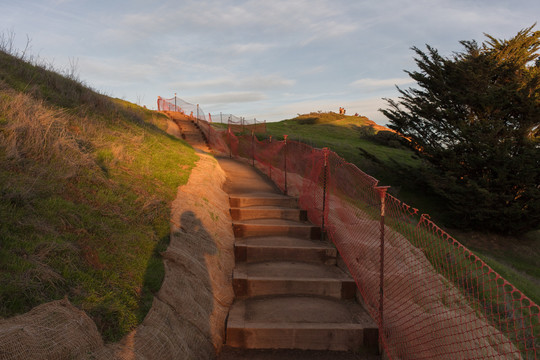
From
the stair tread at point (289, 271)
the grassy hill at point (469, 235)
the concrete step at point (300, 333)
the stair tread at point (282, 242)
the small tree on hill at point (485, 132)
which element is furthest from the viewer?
the small tree on hill at point (485, 132)

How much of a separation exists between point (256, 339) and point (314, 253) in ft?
6.36

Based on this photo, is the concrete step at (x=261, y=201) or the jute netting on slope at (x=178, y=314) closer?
the jute netting on slope at (x=178, y=314)

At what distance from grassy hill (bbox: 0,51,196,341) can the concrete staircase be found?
1270 mm

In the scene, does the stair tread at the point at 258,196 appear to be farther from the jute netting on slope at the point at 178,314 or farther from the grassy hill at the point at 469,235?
the grassy hill at the point at 469,235

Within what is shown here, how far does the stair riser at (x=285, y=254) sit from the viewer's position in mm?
5566

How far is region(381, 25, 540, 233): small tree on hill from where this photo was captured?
1386 centimetres

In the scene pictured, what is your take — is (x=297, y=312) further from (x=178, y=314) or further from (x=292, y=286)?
(x=178, y=314)

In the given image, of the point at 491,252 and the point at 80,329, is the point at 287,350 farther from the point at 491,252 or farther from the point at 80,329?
the point at 491,252

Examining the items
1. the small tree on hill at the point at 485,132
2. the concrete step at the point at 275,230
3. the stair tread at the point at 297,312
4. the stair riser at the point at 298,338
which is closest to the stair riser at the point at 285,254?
the concrete step at the point at 275,230

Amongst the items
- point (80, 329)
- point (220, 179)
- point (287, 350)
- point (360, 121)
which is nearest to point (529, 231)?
point (220, 179)

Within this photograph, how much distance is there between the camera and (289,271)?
5160 millimetres

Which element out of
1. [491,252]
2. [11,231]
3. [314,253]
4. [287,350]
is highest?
[11,231]

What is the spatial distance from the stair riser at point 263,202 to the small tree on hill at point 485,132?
989cm

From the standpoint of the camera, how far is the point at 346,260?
5223 mm
